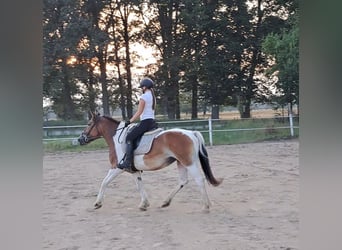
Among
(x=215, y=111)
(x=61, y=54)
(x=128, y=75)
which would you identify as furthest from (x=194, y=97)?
(x=61, y=54)

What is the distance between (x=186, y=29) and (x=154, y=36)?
1.13 feet

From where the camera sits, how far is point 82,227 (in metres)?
1.90

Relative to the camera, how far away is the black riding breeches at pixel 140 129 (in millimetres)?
2109

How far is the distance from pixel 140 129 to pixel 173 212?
480 mm

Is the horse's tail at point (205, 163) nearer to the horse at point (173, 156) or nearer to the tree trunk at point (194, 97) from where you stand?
the horse at point (173, 156)

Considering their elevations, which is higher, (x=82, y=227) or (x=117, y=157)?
(x=117, y=157)

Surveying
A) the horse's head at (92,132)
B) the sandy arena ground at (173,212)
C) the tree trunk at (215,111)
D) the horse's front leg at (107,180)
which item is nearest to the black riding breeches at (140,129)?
the horse's front leg at (107,180)

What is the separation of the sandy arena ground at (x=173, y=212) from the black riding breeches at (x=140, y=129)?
0.41m
